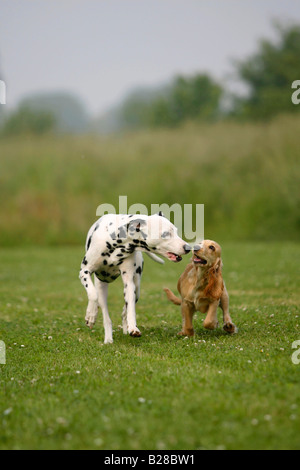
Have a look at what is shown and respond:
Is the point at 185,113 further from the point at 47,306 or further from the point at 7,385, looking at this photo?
the point at 7,385

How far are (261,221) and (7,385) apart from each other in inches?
882

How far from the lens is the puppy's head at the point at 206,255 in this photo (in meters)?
8.30

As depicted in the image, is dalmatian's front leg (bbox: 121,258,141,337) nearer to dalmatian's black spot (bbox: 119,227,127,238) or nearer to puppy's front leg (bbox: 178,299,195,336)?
dalmatian's black spot (bbox: 119,227,127,238)

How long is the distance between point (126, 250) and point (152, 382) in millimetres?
2455

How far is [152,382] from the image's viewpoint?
650 cm

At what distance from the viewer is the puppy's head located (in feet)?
27.2

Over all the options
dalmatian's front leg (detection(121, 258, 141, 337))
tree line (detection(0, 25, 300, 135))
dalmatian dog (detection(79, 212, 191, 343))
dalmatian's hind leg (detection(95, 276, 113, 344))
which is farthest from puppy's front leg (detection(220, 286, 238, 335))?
tree line (detection(0, 25, 300, 135))

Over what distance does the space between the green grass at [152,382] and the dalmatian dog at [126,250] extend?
583 mm

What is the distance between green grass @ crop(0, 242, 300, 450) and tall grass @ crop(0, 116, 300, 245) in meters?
16.1

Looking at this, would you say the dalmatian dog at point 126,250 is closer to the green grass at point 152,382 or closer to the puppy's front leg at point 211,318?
the green grass at point 152,382

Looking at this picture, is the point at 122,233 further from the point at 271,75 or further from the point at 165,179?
the point at 271,75

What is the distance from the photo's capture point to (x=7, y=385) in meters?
6.82

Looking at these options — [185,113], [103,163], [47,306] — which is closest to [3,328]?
[47,306]

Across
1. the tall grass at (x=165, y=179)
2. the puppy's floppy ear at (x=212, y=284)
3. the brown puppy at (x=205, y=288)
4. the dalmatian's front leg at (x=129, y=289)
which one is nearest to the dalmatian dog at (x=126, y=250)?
the dalmatian's front leg at (x=129, y=289)
